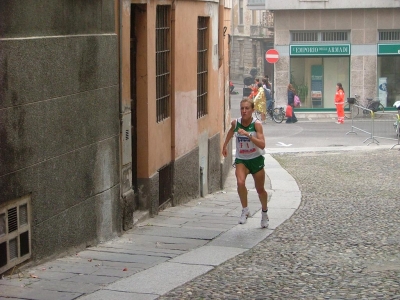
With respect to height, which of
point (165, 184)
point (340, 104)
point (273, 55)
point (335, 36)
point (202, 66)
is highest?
point (335, 36)

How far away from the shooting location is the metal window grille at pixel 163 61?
11906 millimetres

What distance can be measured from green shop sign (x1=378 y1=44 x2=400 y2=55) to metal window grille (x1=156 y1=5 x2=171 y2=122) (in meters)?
26.2

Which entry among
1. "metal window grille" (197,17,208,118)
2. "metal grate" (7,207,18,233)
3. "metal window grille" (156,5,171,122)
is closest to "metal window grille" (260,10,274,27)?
"metal window grille" (197,17,208,118)

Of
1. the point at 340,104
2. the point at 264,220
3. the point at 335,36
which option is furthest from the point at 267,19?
the point at 264,220

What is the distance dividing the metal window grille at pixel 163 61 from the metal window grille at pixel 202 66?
2536mm

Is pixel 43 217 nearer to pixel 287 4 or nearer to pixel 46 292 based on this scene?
pixel 46 292

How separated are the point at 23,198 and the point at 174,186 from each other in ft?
18.3

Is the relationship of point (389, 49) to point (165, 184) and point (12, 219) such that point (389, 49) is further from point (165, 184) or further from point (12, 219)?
point (12, 219)

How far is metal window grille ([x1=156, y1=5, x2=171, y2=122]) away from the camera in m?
11.9

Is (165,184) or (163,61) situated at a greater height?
(163,61)

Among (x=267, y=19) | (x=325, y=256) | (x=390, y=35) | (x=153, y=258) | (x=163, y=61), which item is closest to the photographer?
(x=153, y=258)

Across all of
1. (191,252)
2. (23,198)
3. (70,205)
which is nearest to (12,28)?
(23,198)

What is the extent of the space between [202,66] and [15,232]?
8832mm

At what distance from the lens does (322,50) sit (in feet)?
123
